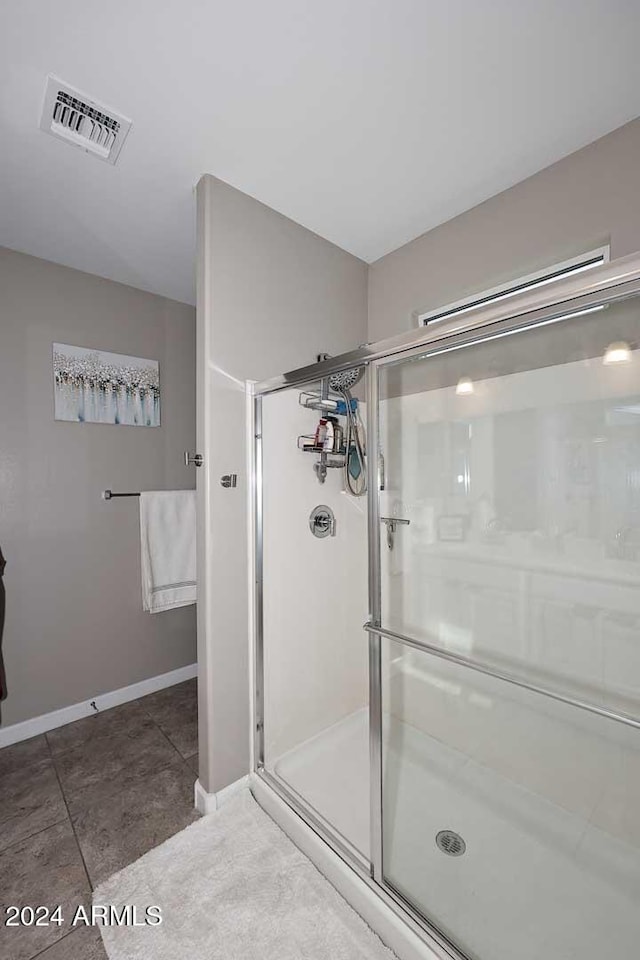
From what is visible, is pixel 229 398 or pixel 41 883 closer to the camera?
pixel 41 883

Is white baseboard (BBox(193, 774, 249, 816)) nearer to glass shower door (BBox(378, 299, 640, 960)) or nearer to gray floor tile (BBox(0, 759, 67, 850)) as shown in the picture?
gray floor tile (BBox(0, 759, 67, 850))

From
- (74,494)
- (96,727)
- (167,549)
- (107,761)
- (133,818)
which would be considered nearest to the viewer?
(133,818)

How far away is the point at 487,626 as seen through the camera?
5.16ft

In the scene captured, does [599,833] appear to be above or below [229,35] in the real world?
below

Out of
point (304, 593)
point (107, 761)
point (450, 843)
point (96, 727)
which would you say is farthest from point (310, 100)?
point (96, 727)

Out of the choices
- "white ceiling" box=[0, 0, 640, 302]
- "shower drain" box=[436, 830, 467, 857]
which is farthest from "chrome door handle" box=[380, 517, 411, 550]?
"white ceiling" box=[0, 0, 640, 302]

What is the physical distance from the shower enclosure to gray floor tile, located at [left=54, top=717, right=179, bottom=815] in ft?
1.94

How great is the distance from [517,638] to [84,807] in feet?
6.04

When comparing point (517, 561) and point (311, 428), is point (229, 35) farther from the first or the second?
point (517, 561)

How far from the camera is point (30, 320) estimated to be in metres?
2.20

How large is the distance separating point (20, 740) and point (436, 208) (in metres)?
3.32

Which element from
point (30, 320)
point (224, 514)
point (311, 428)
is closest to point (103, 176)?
point (30, 320)

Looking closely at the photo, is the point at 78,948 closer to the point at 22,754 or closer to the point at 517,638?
the point at 22,754

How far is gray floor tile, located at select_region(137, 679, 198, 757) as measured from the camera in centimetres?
210
